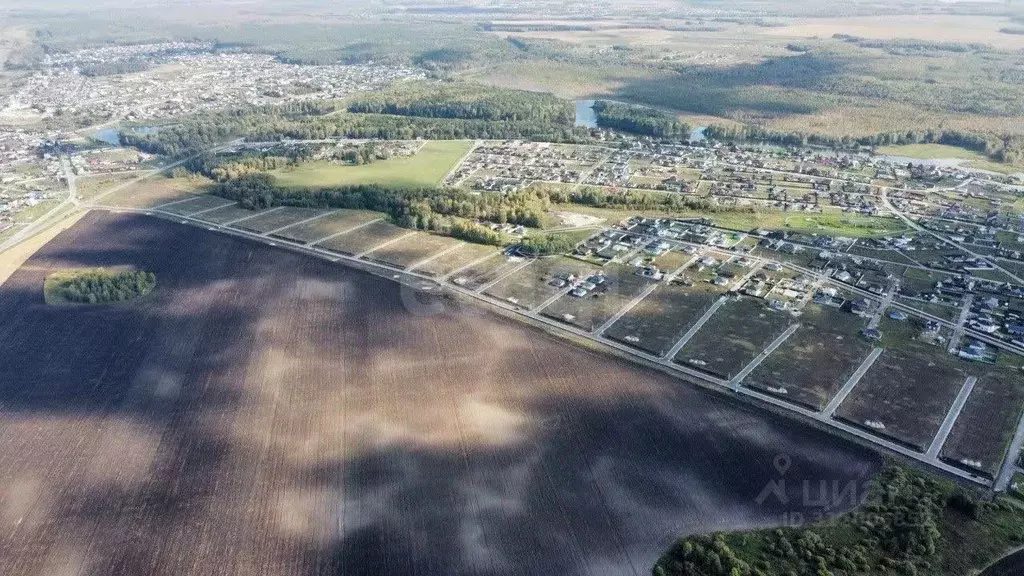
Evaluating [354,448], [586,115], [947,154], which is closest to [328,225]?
[354,448]

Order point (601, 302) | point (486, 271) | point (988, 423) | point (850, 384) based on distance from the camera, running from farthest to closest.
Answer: point (486, 271)
point (601, 302)
point (850, 384)
point (988, 423)

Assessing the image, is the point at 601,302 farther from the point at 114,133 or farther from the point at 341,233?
the point at 114,133

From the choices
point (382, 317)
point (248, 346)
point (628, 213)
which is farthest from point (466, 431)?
point (628, 213)

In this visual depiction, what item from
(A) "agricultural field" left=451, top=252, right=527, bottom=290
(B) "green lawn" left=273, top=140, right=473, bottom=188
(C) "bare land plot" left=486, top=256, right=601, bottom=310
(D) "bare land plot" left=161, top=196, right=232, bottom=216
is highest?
(C) "bare land plot" left=486, top=256, right=601, bottom=310

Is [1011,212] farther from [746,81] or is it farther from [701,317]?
[746,81]

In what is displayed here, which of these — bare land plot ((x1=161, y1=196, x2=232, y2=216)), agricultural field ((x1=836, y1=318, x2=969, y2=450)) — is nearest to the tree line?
bare land plot ((x1=161, y1=196, x2=232, y2=216))

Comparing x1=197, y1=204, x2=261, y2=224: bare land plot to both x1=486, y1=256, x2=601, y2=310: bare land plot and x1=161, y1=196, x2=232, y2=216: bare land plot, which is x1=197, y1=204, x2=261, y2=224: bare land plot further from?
x1=486, y1=256, x2=601, y2=310: bare land plot
